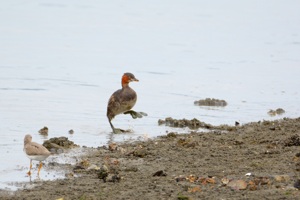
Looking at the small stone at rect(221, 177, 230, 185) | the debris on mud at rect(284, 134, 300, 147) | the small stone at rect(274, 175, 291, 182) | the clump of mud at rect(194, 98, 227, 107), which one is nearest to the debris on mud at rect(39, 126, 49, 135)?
the debris on mud at rect(284, 134, 300, 147)

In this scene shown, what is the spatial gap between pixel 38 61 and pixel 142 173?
11484 millimetres

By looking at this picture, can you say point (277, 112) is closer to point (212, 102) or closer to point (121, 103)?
point (212, 102)

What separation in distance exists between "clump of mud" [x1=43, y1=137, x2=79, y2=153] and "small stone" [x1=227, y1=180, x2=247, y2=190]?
3.52 metres

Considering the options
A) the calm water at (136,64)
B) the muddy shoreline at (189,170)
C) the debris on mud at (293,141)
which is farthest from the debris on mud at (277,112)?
the debris on mud at (293,141)

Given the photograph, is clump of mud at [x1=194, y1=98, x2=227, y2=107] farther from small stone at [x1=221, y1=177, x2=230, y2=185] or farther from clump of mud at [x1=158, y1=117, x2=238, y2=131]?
small stone at [x1=221, y1=177, x2=230, y2=185]

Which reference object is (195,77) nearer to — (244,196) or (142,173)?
(142,173)

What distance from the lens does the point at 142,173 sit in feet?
32.1

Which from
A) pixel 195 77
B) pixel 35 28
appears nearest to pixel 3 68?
pixel 195 77

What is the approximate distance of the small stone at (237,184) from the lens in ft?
28.1

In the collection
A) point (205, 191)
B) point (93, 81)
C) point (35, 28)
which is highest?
point (35, 28)

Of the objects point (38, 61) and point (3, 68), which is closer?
point (3, 68)

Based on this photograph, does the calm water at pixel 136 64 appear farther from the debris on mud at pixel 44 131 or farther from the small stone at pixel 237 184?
the small stone at pixel 237 184

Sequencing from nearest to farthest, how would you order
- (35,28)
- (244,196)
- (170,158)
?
1. (244,196)
2. (170,158)
3. (35,28)

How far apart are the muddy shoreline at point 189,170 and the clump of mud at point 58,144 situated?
296 mm
